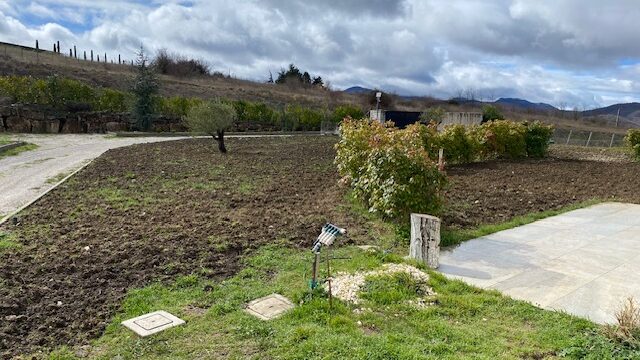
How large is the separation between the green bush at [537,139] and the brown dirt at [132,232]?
8.27 m

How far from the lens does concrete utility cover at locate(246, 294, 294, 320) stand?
A: 3.71 metres

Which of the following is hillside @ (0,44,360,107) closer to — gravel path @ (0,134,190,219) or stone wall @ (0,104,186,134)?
stone wall @ (0,104,186,134)

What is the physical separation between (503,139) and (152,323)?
1388cm

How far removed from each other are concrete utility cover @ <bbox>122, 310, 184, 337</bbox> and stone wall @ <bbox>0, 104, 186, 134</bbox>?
19977 mm

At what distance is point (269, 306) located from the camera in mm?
3850

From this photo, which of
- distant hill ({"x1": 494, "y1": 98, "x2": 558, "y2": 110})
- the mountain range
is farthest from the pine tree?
distant hill ({"x1": 494, "y1": 98, "x2": 558, "y2": 110})

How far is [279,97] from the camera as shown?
42250mm

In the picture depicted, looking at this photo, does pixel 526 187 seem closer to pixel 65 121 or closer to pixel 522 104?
pixel 65 121

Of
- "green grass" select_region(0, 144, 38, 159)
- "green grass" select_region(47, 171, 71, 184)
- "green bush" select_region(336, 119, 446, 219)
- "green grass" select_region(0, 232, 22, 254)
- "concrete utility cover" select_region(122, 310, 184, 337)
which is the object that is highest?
"green bush" select_region(336, 119, 446, 219)

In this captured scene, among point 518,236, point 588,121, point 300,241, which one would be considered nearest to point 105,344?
point 300,241

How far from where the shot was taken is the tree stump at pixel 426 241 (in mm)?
4961

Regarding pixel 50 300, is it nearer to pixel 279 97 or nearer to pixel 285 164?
pixel 285 164

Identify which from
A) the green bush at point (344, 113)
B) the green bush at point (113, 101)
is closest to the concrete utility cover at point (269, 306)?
the green bush at point (113, 101)

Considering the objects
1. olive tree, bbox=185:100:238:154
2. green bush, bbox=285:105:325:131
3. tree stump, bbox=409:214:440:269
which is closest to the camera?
tree stump, bbox=409:214:440:269
